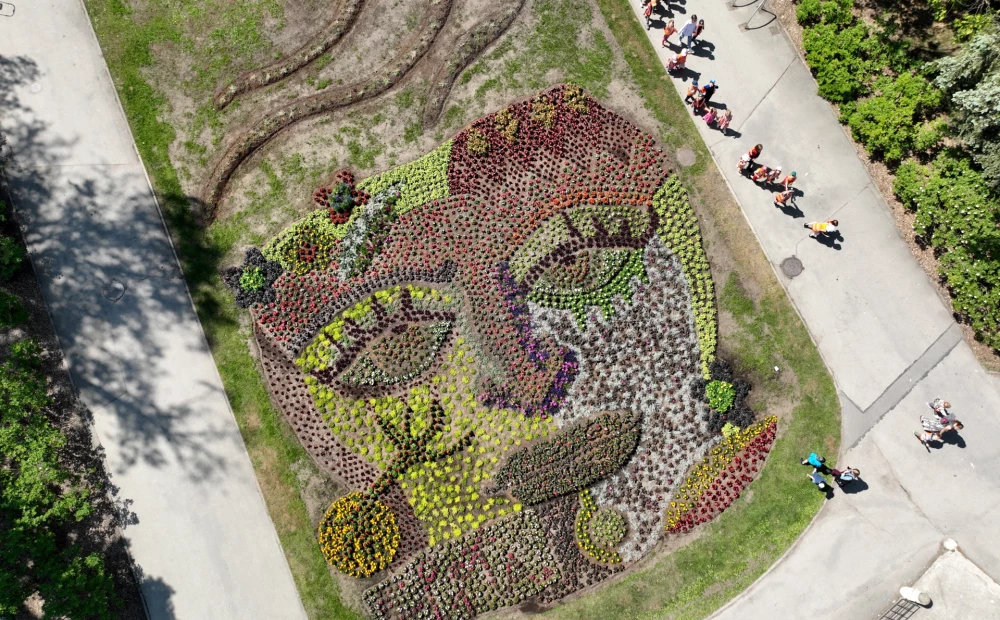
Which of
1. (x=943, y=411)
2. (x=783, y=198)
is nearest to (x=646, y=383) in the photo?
(x=783, y=198)

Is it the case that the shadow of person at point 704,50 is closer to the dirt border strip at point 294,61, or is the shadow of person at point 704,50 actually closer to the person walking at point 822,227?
the person walking at point 822,227

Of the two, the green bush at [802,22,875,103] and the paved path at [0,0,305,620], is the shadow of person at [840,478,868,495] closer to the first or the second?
the green bush at [802,22,875,103]

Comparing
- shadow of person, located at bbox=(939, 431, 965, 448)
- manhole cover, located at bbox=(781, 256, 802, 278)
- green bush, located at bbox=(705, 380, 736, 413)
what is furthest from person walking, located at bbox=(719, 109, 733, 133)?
shadow of person, located at bbox=(939, 431, 965, 448)

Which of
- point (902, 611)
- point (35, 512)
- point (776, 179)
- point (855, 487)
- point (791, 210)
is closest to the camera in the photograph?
point (35, 512)

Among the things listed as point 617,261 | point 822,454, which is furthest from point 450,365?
point 822,454

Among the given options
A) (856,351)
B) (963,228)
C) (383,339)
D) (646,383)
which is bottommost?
(856,351)

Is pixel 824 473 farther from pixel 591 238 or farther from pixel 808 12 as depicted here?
pixel 808 12
